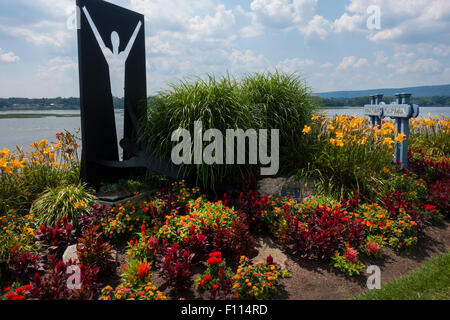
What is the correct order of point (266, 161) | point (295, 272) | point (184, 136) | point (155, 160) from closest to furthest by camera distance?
point (295, 272) < point (184, 136) < point (155, 160) < point (266, 161)

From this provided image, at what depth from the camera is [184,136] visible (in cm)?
533

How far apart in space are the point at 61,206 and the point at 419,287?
4745 millimetres

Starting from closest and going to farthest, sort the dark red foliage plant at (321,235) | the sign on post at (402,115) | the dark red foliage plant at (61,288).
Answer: the dark red foliage plant at (61,288) < the dark red foliage plant at (321,235) < the sign on post at (402,115)

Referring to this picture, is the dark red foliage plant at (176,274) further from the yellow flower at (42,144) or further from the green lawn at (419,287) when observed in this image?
the yellow flower at (42,144)

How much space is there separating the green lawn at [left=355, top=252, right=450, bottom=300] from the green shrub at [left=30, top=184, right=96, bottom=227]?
393 centimetres

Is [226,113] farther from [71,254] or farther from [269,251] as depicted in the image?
[71,254]

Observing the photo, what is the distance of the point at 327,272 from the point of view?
3744 mm

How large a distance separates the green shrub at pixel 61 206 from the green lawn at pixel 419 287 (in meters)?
3.93

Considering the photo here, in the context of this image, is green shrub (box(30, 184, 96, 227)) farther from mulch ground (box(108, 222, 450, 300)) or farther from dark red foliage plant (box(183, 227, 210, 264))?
dark red foliage plant (box(183, 227, 210, 264))

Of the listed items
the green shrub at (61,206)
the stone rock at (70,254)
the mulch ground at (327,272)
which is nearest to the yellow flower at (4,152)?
the green shrub at (61,206)

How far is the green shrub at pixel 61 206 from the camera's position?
465 cm
